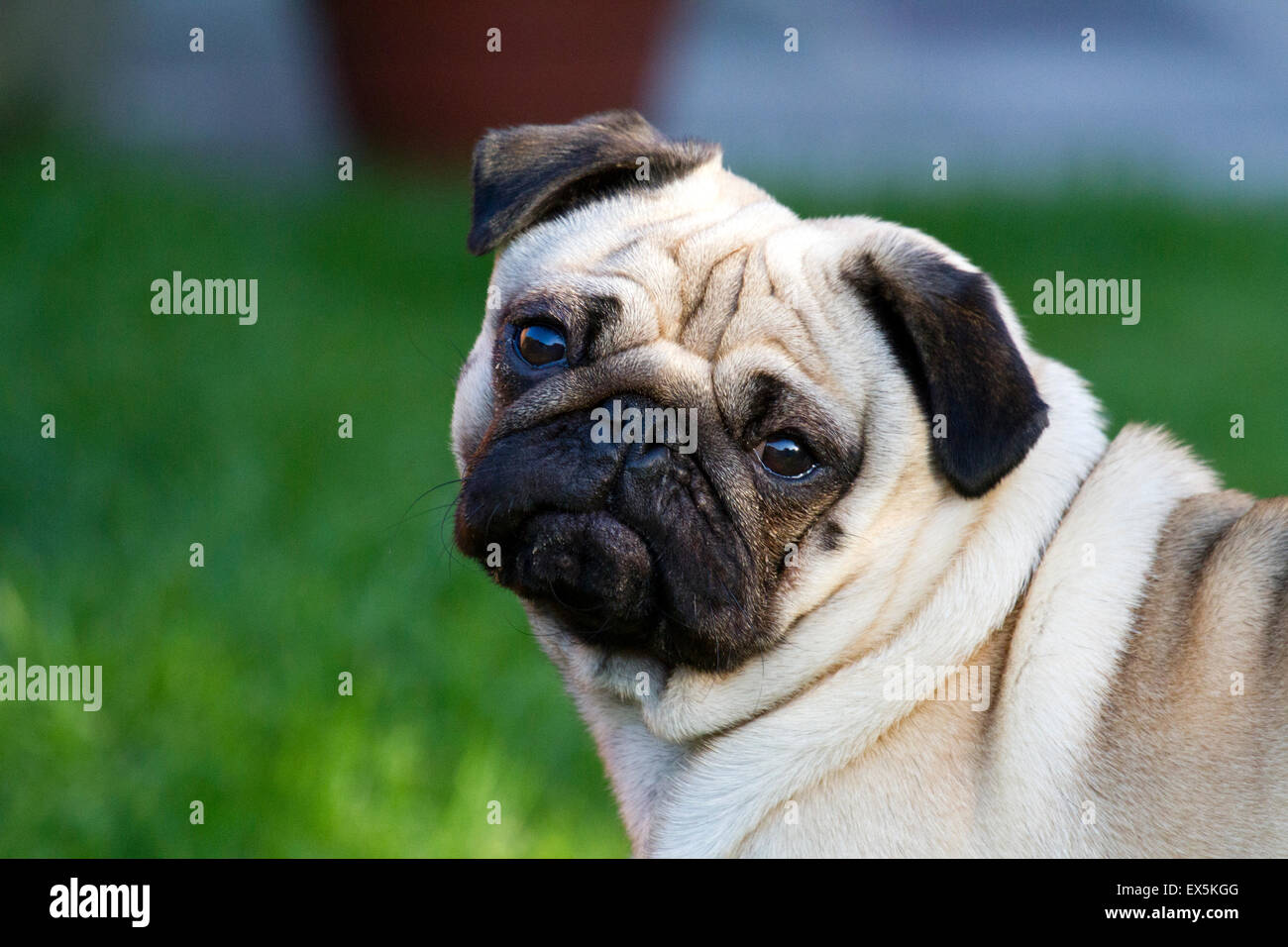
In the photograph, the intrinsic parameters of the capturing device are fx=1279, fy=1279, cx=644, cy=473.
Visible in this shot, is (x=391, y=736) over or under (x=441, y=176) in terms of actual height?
under

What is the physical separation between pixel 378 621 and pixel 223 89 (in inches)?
388

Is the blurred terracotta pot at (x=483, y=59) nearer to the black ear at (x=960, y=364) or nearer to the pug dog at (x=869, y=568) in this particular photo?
the pug dog at (x=869, y=568)

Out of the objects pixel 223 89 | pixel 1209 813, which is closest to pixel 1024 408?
pixel 1209 813

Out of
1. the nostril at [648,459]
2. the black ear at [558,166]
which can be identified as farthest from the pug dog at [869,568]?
the black ear at [558,166]

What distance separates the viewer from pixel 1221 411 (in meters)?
9.23

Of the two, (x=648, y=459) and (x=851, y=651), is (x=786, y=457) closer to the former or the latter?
(x=648, y=459)

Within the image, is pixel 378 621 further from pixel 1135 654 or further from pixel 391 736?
pixel 1135 654

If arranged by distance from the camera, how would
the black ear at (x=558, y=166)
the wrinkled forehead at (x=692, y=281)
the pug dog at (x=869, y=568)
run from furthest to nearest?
the black ear at (x=558, y=166), the wrinkled forehead at (x=692, y=281), the pug dog at (x=869, y=568)

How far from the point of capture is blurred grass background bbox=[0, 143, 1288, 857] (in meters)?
4.28

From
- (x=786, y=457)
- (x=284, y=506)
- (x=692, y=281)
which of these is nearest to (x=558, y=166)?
(x=692, y=281)

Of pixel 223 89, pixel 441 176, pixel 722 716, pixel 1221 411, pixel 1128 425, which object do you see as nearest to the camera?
pixel 722 716

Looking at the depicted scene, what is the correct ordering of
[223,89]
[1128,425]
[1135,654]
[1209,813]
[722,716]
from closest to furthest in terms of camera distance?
1. [1209,813]
2. [1135,654]
3. [722,716]
4. [1128,425]
5. [223,89]

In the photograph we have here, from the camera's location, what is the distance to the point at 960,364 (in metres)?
3.12

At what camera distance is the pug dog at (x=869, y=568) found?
2.90 m
